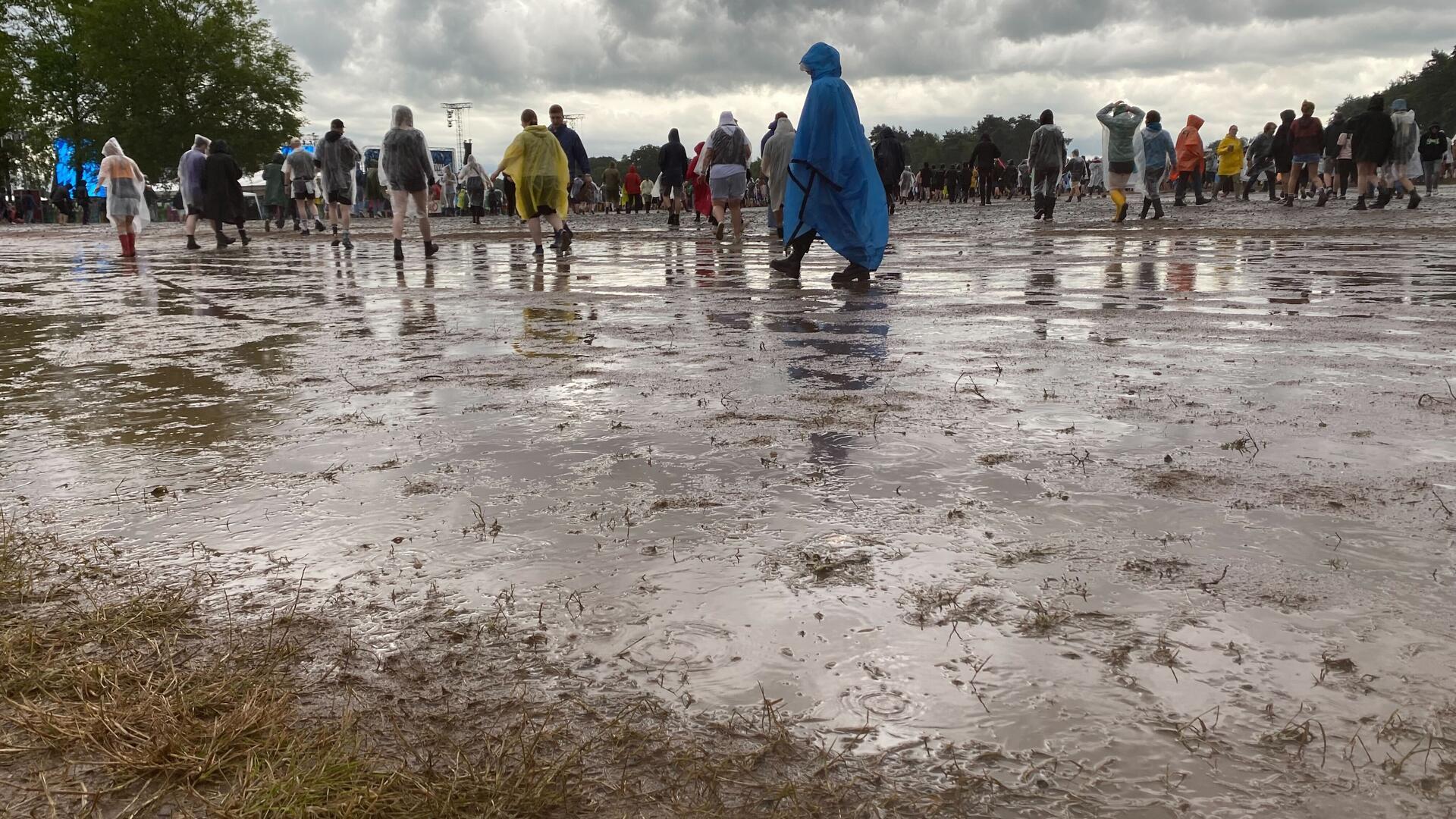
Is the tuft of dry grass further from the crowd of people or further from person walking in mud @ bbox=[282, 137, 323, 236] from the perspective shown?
person walking in mud @ bbox=[282, 137, 323, 236]

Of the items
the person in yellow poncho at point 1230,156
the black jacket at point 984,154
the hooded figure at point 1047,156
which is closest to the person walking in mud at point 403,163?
the hooded figure at point 1047,156

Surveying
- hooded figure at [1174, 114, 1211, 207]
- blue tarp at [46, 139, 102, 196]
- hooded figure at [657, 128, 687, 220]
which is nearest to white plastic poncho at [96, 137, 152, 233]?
hooded figure at [657, 128, 687, 220]

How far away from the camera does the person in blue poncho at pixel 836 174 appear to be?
31.8 feet

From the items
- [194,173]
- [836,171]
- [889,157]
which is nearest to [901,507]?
[836,171]

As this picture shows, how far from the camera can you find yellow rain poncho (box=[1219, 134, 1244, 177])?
28.2 metres

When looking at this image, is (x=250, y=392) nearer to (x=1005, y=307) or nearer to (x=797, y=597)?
(x=797, y=597)

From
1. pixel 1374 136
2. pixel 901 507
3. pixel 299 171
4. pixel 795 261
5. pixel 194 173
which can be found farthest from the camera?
pixel 299 171

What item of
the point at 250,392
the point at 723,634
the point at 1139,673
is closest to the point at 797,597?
the point at 723,634

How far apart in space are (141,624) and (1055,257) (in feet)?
38.3

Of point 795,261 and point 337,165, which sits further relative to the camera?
point 337,165

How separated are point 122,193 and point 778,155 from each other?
9.65 m

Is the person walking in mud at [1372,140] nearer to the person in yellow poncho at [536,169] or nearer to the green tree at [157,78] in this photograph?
the person in yellow poncho at [536,169]

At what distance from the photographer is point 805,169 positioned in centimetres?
988

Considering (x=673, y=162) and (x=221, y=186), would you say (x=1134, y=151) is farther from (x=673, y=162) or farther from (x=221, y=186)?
(x=221, y=186)
